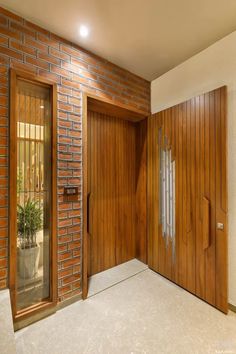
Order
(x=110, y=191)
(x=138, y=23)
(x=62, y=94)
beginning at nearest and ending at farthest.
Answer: (x=138, y=23)
(x=62, y=94)
(x=110, y=191)

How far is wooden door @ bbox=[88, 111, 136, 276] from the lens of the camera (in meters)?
2.43

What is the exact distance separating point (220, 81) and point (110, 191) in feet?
6.12

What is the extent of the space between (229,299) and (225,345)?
49cm

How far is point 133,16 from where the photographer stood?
1.59 meters

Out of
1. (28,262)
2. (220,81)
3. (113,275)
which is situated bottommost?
(113,275)

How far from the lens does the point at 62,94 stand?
5.99 ft

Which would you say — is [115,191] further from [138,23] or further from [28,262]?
[138,23]

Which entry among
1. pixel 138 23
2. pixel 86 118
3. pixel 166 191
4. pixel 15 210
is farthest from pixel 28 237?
pixel 138 23

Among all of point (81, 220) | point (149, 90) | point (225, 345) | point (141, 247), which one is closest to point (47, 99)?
point (81, 220)

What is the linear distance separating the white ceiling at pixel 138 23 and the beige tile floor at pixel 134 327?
2773 millimetres

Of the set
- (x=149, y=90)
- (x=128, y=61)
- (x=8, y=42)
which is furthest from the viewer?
(x=149, y=90)

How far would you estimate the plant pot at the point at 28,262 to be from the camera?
1.67m

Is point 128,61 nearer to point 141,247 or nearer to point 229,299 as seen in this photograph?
point 141,247

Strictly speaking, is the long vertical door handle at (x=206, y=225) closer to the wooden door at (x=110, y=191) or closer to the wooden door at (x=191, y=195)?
the wooden door at (x=191, y=195)
